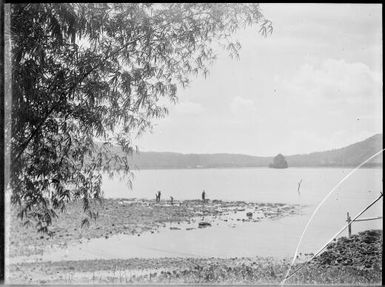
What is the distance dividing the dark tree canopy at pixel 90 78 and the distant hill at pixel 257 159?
176mm

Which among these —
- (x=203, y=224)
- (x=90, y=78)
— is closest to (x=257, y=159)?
(x=203, y=224)

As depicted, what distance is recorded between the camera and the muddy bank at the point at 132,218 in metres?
3.16

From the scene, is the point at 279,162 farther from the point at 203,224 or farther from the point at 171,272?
the point at 171,272

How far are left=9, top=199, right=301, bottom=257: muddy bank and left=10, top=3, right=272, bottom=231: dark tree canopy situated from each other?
0.07 meters

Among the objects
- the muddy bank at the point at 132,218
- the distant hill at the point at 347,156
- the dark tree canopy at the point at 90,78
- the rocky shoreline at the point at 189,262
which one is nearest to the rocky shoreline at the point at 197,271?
the rocky shoreline at the point at 189,262

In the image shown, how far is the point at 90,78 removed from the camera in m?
3.22

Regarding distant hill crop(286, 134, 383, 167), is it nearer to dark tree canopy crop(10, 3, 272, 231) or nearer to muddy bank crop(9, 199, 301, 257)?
muddy bank crop(9, 199, 301, 257)

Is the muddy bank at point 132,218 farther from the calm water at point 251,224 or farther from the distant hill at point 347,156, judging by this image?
the distant hill at point 347,156

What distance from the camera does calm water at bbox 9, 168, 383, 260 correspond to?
3150mm

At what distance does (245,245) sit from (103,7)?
159cm

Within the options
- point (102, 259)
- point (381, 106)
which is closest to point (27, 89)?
point (102, 259)

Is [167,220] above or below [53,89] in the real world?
below

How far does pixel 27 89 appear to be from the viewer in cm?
317

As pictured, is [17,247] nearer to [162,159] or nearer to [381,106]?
[162,159]
